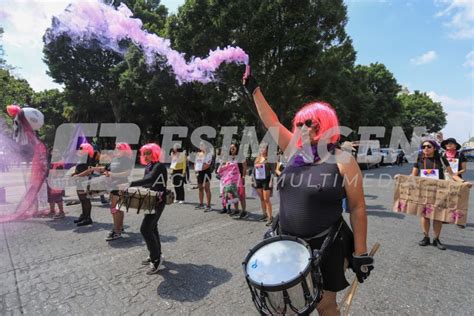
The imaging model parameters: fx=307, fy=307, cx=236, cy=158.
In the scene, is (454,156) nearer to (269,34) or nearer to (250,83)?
(250,83)

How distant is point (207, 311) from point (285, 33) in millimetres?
15765

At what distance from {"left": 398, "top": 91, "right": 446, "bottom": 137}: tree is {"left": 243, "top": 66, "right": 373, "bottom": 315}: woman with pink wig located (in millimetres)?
60914

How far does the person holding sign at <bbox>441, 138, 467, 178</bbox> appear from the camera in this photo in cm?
570

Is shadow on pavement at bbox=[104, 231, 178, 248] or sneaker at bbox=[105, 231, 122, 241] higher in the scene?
sneaker at bbox=[105, 231, 122, 241]

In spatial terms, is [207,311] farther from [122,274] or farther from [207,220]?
[207,220]

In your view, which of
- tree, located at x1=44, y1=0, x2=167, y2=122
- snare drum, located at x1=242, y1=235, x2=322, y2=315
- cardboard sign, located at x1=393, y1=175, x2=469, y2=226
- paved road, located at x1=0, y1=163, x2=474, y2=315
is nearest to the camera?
snare drum, located at x1=242, y1=235, x2=322, y2=315

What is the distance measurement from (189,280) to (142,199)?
1230 millimetres

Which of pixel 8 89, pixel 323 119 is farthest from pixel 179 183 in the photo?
pixel 8 89

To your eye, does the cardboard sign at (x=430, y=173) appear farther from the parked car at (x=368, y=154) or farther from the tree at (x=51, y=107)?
the tree at (x=51, y=107)

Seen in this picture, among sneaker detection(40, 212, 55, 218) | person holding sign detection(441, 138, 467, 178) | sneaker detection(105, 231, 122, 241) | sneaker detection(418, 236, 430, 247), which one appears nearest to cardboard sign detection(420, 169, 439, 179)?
person holding sign detection(441, 138, 467, 178)

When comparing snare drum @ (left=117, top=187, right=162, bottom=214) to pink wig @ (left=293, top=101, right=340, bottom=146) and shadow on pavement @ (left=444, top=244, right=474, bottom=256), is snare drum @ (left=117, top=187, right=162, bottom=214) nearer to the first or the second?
pink wig @ (left=293, top=101, right=340, bottom=146)

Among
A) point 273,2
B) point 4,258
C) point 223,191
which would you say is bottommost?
point 4,258

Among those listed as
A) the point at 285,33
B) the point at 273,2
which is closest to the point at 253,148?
the point at 285,33

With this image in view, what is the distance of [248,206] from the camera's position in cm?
848
